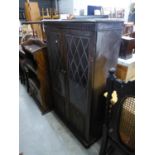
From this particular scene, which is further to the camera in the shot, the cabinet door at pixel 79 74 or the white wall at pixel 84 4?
the white wall at pixel 84 4

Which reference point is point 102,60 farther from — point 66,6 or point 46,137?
point 66,6

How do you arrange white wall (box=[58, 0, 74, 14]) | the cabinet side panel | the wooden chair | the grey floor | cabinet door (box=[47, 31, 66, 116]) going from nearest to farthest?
the wooden chair, the cabinet side panel, cabinet door (box=[47, 31, 66, 116]), the grey floor, white wall (box=[58, 0, 74, 14])

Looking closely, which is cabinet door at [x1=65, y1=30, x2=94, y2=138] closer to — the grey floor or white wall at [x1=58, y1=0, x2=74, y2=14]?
the grey floor

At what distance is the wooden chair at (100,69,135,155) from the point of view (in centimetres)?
91

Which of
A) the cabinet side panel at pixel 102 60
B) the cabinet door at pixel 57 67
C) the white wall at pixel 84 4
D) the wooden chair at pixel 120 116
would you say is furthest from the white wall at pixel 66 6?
the wooden chair at pixel 120 116

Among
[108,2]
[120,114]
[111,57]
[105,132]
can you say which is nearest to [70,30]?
[111,57]

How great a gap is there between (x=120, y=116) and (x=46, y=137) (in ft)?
4.13

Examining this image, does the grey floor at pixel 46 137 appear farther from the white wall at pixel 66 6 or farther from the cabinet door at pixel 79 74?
the white wall at pixel 66 6

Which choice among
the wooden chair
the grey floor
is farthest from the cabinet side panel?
the grey floor

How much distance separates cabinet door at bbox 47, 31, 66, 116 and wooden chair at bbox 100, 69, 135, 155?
2.45 feet

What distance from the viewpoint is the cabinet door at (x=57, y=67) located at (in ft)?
5.19

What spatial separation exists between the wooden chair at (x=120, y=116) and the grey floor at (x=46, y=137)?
66 cm

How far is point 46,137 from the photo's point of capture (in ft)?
6.17
